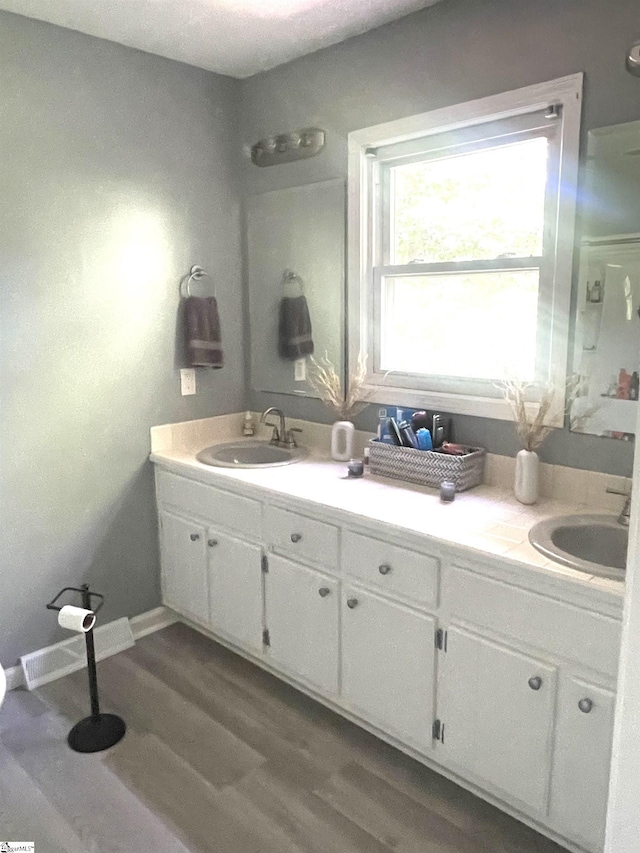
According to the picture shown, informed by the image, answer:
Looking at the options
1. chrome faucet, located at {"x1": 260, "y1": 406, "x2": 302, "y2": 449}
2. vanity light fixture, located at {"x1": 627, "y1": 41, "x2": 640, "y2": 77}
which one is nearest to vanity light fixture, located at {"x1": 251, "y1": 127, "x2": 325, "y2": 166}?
chrome faucet, located at {"x1": 260, "y1": 406, "x2": 302, "y2": 449}

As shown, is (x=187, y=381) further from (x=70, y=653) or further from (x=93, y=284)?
(x=70, y=653)

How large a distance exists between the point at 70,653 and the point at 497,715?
68.9 inches

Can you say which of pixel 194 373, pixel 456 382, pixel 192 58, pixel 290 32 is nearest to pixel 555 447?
pixel 456 382

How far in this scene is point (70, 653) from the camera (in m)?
2.73

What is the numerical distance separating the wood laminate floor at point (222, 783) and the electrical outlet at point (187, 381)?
124cm

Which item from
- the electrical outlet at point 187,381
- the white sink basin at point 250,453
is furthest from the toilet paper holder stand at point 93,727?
the electrical outlet at point 187,381

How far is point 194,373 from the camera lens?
3066 millimetres

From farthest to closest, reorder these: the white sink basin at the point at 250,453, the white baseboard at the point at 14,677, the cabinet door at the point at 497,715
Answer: the white sink basin at the point at 250,453 < the white baseboard at the point at 14,677 < the cabinet door at the point at 497,715

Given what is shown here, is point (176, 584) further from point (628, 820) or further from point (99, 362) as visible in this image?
point (628, 820)

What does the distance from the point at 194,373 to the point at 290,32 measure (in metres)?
1.44

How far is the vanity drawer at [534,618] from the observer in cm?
162

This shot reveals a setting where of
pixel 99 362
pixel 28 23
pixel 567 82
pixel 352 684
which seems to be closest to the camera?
pixel 567 82

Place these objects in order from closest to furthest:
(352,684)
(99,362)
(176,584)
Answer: (352,684) < (99,362) < (176,584)

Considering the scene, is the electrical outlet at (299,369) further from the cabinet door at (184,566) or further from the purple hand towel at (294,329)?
the cabinet door at (184,566)
